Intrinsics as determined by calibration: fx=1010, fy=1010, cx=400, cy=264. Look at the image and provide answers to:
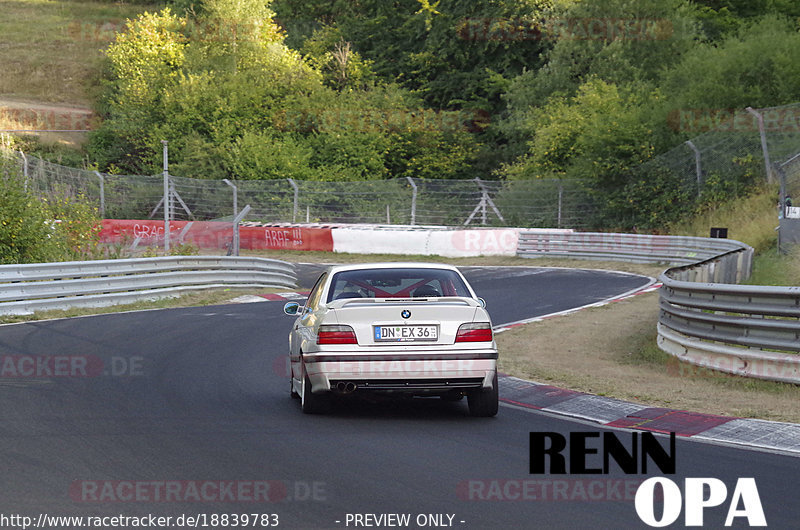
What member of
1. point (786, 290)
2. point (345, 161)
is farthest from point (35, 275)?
point (345, 161)

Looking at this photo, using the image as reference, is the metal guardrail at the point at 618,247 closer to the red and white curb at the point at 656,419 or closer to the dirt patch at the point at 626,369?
the dirt patch at the point at 626,369

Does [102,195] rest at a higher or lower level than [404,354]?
higher

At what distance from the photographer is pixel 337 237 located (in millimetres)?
35688

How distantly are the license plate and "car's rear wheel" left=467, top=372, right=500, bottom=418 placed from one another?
68 cm

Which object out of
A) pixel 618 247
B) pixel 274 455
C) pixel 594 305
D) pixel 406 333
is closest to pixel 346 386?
pixel 406 333

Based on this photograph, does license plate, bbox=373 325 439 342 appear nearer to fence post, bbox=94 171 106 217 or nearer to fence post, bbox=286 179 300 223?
fence post, bbox=286 179 300 223

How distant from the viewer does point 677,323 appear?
12359 millimetres

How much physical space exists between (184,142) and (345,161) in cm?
861

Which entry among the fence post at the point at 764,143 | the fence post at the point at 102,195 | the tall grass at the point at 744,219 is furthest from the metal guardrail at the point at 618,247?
the fence post at the point at 102,195

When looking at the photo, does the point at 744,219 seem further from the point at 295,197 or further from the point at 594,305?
the point at 295,197

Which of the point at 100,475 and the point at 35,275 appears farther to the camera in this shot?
the point at 35,275

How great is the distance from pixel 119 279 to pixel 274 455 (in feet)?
44.2

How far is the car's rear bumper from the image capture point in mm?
8344

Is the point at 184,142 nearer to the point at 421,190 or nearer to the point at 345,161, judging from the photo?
the point at 345,161
